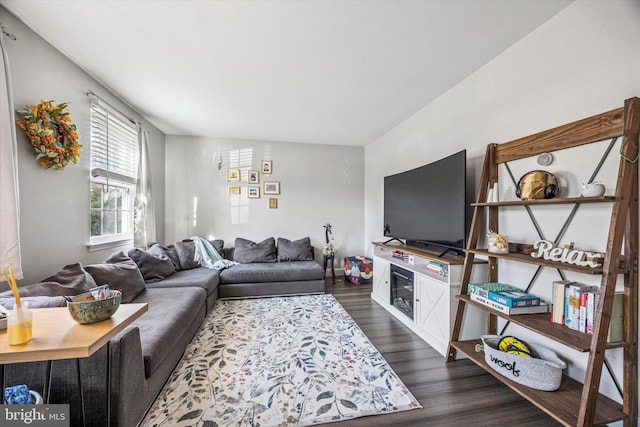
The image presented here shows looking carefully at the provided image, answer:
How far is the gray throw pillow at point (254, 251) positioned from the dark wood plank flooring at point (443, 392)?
2.01 m

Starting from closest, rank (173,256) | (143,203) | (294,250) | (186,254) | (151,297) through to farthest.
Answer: (151,297) < (143,203) < (173,256) < (186,254) < (294,250)

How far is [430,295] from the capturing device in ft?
7.61

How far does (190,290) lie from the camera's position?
2.49 metres

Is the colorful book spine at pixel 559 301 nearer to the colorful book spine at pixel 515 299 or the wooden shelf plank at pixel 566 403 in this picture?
the colorful book spine at pixel 515 299

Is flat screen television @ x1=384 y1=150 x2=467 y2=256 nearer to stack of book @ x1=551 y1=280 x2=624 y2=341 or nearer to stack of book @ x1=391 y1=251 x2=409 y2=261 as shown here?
stack of book @ x1=391 y1=251 x2=409 y2=261

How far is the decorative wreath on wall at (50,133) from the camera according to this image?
172 cm

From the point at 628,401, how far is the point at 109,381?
252cm

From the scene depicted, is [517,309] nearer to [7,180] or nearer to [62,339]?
[62,339]

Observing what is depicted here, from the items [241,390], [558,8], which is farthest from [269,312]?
[558,8]

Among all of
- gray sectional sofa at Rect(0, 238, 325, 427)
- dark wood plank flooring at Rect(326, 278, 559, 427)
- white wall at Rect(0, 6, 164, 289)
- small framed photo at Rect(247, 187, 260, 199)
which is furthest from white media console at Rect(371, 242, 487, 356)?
white wall at Rect(0, 6, 164, 289)

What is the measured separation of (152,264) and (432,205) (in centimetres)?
318

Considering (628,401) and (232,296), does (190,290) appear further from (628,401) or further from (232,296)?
(628,401)

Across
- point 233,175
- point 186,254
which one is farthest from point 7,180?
point 233,175

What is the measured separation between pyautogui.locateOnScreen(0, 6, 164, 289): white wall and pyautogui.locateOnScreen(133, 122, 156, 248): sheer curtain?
74 centimetres
